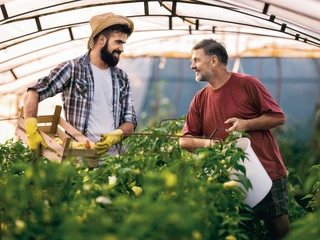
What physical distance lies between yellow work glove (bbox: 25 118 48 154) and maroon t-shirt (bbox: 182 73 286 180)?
100 centimetres

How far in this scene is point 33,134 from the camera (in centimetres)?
482

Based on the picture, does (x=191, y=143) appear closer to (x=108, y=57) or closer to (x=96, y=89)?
(x=96, y=89)

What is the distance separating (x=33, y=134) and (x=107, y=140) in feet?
1.64

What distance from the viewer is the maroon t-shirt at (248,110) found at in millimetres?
4801

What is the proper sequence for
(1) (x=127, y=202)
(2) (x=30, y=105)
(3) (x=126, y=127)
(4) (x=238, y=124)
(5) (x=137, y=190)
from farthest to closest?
1. (3) (x=126, y=127)
2. (2) (x=30, y=105)
3. (4) (x=238, y=124)
4. (5) (x=137, y=190)
5. (1) (x=127, y=202)

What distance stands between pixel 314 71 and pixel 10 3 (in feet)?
28.9

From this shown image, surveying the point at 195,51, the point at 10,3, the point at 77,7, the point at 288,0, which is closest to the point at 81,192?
the point at 195,51

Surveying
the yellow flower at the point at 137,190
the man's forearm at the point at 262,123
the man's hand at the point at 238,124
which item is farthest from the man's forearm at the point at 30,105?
the yellow flower at the point at 137,190

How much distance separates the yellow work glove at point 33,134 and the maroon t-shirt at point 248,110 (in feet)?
3.30

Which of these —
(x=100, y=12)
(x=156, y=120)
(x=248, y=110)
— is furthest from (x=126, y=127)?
(x=156, y=120)

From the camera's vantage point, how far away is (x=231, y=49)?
1271cm

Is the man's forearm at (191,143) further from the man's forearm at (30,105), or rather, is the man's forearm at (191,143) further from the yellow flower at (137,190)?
the yellow flower at (137,190)

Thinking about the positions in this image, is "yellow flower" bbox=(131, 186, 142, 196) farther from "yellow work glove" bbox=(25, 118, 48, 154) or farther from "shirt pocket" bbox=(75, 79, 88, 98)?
"shirt pocket" bbox=(75, 79, 88, 98)

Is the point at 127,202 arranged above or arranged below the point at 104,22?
below
